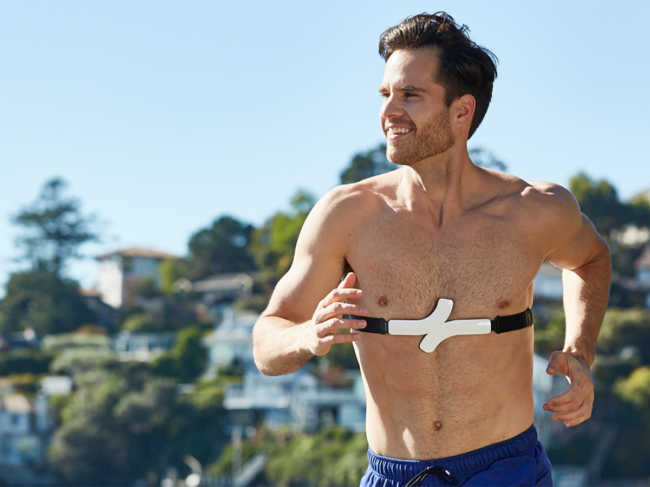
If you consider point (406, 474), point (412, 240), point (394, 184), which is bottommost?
point (406, 474)

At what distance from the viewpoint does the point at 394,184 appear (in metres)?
3.67

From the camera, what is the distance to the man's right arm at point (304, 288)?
3.13 metres

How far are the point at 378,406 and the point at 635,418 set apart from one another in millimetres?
45518

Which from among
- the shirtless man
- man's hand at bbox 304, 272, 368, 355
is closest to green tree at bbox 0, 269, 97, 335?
the shirtless man

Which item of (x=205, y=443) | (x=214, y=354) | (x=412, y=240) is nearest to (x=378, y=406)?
(x=412, y=240)

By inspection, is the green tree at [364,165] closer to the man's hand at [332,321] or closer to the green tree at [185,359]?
the green tree at [185,359]

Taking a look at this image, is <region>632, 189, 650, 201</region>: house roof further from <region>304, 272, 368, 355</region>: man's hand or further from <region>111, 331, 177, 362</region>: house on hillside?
<region>304, 272, 368, 355</region>: man's hand

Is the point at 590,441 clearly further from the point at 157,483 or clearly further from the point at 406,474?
the point at 406,474

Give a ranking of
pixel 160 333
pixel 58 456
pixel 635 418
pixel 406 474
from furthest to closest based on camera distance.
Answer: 1. pixel 160 333
2. pixel 58 456
3. pixel 635 418
4. pixel 406 474

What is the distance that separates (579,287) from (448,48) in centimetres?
111

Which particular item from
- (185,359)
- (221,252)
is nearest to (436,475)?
(185,359)

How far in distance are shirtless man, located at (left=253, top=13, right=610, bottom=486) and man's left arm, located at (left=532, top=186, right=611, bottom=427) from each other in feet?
0.06

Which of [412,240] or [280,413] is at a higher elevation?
[412,240]

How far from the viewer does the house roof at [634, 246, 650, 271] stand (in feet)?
201
